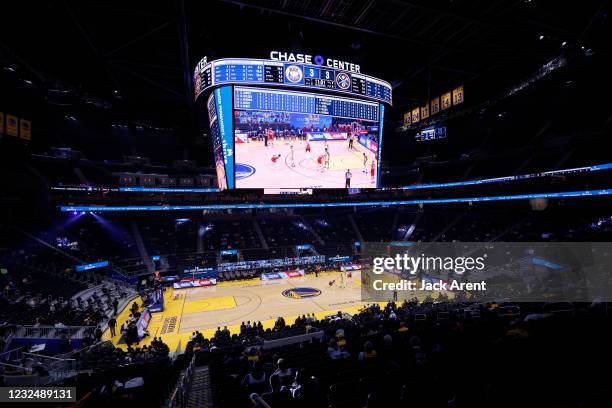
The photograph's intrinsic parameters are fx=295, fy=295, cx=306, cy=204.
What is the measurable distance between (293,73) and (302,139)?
2.77 metres

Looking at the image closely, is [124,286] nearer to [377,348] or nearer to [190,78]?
[190,78]

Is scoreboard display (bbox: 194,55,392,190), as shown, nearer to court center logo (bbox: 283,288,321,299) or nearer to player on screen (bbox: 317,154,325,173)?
player on screen (bbox: 317,154,325,173)

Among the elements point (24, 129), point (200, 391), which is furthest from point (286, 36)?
point (24, 129)

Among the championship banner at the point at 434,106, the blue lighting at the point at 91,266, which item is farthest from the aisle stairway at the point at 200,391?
the blue lighting at the point at 91,266

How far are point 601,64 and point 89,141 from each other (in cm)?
4772

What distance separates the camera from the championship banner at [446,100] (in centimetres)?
1692

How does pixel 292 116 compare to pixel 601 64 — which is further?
pixel 601 64

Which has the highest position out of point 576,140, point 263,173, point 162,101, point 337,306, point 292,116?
point 162,101

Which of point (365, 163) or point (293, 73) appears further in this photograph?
point (365, 163)

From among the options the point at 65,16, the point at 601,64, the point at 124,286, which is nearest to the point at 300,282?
the point at 124,286

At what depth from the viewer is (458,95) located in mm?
16203

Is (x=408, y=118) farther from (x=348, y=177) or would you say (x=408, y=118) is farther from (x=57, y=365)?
(x=57, y=365)

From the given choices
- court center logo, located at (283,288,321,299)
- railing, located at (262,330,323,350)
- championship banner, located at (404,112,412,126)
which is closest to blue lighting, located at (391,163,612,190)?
championship banner, located at (404,112,412,126)

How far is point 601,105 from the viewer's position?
25.0 meters
